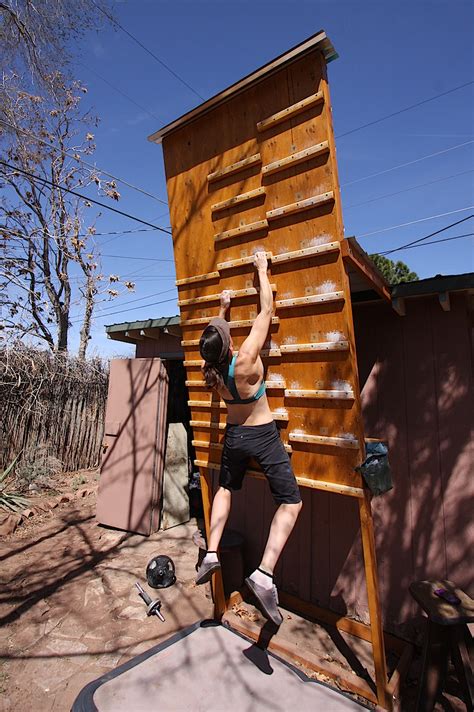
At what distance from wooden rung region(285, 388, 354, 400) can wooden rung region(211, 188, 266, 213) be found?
4.94ft

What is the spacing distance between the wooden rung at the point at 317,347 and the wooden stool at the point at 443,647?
188 centimetres

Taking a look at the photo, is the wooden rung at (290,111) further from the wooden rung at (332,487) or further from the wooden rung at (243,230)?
the wooden rung at (332,487)

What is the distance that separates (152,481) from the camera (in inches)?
235

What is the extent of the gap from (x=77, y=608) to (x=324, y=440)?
340cm

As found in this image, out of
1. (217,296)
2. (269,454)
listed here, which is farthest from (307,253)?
(269,454)

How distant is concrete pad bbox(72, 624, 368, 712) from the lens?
2314 millimetres

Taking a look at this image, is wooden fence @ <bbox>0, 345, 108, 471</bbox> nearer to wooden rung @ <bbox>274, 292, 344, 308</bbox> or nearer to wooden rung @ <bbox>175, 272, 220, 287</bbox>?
wooden rung @ <bbox>175, 272, 220, 287</bbox>

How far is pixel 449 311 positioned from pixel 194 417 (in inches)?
99.7

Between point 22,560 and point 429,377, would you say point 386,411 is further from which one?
point 22,560

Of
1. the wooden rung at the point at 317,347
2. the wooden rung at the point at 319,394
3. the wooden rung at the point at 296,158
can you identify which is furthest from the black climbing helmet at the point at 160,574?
the wooden rung at the point at 296,158

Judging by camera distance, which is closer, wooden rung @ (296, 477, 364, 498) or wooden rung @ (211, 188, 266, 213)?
wooden rung @ (296, 477, 364, 498)

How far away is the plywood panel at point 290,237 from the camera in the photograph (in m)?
2.49

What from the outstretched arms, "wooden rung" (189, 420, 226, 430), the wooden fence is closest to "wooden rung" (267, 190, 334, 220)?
the outstretched arms

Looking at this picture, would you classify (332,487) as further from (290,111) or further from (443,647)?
(290,111)
